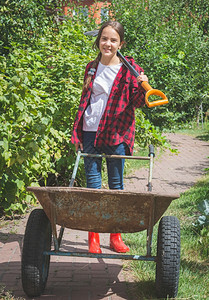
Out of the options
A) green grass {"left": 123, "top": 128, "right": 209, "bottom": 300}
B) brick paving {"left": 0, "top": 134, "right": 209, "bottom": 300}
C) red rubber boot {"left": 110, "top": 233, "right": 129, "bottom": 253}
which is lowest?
brick paving {"left": 0, "top": 134, "right": 209, "bottom": 300}

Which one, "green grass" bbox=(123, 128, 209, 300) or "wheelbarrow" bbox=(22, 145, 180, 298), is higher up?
"wheelbarrow" bbox=(22, 145, 180, 298)

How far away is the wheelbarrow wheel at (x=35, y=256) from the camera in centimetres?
275

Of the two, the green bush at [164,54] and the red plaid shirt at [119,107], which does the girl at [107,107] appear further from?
the green bush at [164,54]

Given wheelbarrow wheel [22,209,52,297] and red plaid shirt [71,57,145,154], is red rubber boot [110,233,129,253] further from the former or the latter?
wheelbarrow wheel [22,209,52,297]

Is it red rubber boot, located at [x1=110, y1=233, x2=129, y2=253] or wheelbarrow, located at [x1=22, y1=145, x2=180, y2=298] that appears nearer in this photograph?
wheelbarrow, located at [x1=22, y1=145, x2=180, y2=298]

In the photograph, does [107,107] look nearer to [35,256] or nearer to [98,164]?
[98,164]

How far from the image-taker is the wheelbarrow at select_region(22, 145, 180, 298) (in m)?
2.58

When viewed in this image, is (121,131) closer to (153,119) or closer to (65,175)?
(65,175)

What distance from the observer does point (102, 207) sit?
2.63 meters

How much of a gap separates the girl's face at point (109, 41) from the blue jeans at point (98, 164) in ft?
2.09

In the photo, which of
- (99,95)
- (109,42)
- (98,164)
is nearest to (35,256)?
(98,164)

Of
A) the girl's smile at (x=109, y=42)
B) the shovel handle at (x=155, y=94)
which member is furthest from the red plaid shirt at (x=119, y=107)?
the shovel handle at (x=155, y=94)

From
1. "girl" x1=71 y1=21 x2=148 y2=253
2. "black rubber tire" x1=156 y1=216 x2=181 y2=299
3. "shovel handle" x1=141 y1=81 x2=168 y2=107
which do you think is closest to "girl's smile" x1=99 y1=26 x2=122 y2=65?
"girl" x1=71 y1=21 x2=148 y2=253

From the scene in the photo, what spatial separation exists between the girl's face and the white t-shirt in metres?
0.13
